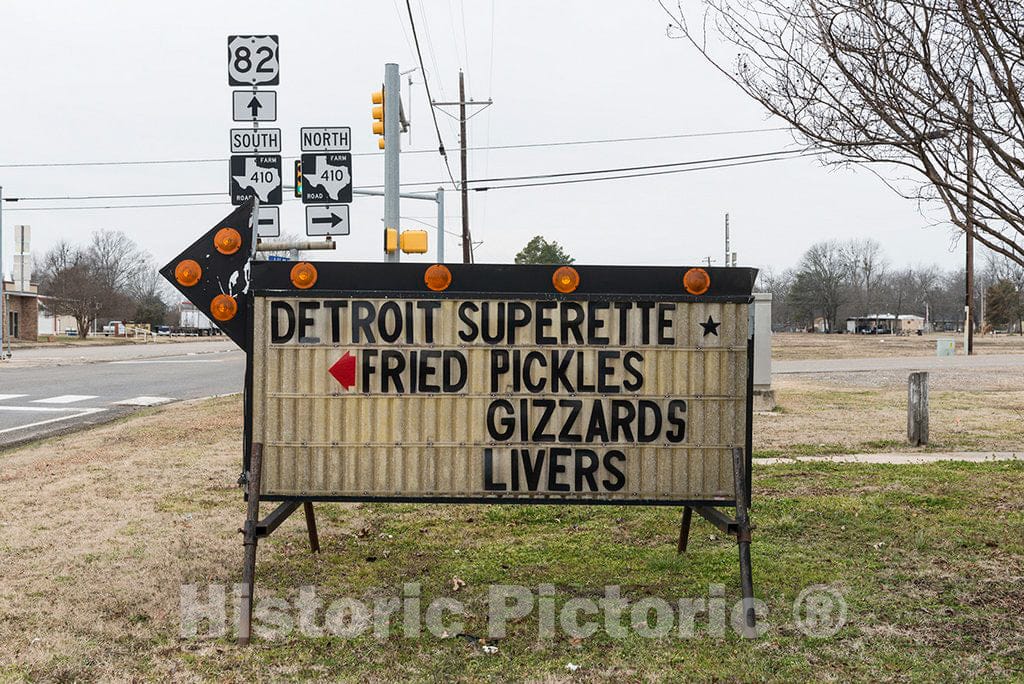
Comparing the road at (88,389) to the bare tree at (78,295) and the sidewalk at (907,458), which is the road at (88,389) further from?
the bare tree at (78,295)

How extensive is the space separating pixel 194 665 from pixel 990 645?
3.68 m

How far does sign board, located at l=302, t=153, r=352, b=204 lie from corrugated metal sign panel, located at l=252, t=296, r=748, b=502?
23.7 ft

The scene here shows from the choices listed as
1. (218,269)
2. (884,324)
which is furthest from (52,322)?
(884,324)

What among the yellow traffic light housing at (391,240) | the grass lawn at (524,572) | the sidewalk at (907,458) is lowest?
the grass lawn at (524,572)

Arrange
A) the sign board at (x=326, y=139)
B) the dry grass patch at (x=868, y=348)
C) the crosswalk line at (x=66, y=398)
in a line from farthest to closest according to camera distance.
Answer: the dry grass patch at (x=868, y=348) < the crosswalk line at (x=66, y=398) < the sign board at (x=326, y=139)

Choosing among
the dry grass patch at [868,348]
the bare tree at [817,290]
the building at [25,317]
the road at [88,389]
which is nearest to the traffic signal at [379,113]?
the road at [88,389]

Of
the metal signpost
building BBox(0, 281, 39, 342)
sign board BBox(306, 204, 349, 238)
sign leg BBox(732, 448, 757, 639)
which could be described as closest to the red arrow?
the metal signpost

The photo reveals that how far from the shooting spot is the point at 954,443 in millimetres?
10578

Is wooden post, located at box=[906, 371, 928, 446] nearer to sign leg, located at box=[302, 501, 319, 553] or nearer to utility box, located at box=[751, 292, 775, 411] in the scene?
utility box, located at box=[751, 292, 775, 411]

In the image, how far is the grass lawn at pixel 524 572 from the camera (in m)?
3.79

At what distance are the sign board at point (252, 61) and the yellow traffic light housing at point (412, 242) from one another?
11.3ft

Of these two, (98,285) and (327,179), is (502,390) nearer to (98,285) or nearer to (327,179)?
(327,179)

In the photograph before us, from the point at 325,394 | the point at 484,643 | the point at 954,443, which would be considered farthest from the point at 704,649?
the point at 954,443

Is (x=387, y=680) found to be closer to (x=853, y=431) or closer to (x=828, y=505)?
(x=828, y=505)
